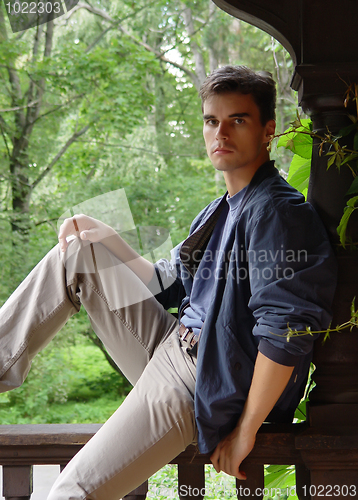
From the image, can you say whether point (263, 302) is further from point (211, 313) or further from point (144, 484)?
point (144, 484)

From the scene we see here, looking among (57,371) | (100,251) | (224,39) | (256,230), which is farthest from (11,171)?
(256,230)

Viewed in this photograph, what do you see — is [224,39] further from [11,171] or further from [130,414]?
[130,414]

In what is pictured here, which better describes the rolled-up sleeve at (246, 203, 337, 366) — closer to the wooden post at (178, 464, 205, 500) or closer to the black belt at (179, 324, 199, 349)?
the black belt at (179, 324, 199, 349)

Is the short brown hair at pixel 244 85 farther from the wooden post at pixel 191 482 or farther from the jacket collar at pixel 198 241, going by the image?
the wooden post at pixel 191 482

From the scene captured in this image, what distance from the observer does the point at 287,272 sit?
105 cm

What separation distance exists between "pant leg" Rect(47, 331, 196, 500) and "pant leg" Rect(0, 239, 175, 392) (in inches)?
8.9

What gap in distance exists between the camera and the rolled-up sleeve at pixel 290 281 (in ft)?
3.39

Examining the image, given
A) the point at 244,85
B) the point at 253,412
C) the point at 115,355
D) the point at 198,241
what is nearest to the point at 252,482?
the point at 253,412

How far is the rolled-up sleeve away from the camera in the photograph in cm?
103

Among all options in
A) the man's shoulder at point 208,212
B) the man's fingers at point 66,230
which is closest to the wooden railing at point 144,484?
the man's fingers at point 66,230

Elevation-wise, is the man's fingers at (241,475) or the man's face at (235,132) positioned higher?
the man's face at (235,132)

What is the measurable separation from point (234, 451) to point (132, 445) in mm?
222

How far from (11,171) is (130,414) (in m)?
5.46

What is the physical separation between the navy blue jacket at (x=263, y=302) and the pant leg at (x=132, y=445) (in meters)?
0.05
